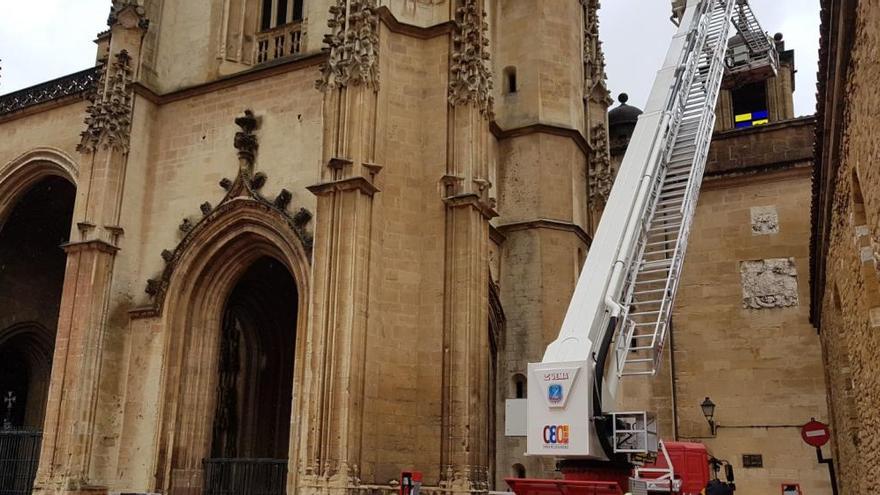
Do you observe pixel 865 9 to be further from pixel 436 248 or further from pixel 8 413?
pixel 8 413

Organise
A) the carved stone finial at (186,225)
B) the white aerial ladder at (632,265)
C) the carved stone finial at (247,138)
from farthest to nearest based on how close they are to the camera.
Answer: the carved stone finial at (186,225)
the carved stone finial at (247,138)
the white aerial ladder at (632,265)

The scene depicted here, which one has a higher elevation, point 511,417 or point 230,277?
point 230,277

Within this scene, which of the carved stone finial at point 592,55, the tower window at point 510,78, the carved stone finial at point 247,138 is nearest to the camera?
the carved stone finial at point 247,138

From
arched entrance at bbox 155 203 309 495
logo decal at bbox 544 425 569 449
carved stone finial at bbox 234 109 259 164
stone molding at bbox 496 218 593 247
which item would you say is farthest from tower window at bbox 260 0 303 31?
logo decal at bbox 544 425 569 449

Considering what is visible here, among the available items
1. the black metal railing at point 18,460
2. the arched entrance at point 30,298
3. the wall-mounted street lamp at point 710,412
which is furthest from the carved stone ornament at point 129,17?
the wall-mounted street lamp at point 710,412

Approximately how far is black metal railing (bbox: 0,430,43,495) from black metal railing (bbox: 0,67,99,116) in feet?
23.3

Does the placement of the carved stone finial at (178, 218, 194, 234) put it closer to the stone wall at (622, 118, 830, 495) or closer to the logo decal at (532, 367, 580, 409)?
the stone wall at (622, 118, 830, 495)

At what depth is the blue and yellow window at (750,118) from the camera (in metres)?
24.6

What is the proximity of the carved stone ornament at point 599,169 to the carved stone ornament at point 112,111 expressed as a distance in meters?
9.39

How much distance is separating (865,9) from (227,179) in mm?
11953

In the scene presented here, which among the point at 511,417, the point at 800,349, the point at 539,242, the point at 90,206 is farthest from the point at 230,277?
the point at 800,349

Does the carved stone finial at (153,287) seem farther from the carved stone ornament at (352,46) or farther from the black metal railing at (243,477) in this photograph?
the carved stone ornament at (352,46)

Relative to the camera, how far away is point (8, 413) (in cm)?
2288

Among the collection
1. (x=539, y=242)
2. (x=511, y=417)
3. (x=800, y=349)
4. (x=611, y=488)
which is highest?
(x=539, y=242)
